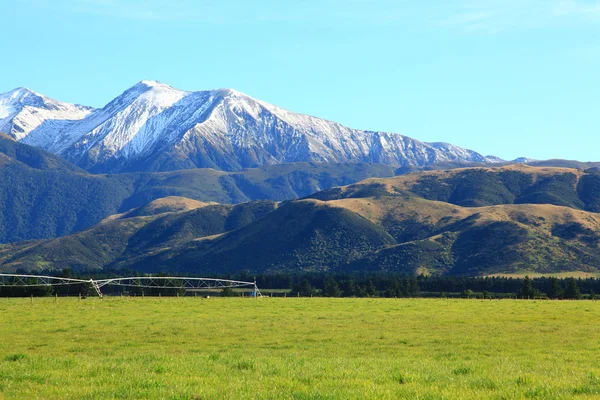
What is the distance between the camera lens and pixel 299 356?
3809 cm

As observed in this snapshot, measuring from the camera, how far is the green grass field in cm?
2483

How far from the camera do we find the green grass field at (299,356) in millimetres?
24828

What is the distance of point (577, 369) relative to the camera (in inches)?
1244

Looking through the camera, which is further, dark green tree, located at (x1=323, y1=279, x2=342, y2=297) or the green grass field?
dark green tree, located at (x1=323, y1=279, x2=342, y2=297)

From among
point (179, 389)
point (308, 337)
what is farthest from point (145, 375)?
point (308, 337)

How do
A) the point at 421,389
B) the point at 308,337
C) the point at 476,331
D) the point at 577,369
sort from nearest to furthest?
the point at 421,389, the point at 577,369, the point at 308,337, the point at 476,331

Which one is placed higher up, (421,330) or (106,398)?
(106,398)

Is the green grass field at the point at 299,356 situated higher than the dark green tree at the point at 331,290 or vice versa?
the green grass field at the point at 299,356

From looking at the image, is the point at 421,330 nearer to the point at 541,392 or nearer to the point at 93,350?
the point at 93,350

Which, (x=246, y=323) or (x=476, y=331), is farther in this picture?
(x=246, y=323)

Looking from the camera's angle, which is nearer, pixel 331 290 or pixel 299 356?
pixel 299 356

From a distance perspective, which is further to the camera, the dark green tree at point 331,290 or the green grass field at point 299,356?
the dark green tree at point 331,290

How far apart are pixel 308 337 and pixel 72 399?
27538 mm

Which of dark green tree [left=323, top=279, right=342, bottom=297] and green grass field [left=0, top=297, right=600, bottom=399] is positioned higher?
green grass field [left=0, top=297, right=600, bottom=399]
